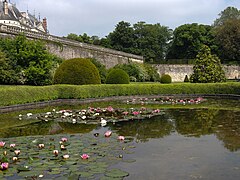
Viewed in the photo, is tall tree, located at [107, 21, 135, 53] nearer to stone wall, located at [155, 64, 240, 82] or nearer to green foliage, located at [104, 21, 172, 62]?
green foliage, located at [104, 21, 172, 62]

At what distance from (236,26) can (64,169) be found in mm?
50083

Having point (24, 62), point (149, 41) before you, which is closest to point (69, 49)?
point (24, 62)

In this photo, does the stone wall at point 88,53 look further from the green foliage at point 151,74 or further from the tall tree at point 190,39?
the tall tree at point 190,39

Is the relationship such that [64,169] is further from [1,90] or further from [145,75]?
[145,75]

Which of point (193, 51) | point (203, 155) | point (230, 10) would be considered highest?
point (230, 10)

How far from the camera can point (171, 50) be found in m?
62.2

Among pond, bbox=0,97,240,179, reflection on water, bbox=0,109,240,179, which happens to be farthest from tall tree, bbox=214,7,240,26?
pond, bbox=0,97,240,179

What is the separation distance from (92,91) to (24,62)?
5.38 metres

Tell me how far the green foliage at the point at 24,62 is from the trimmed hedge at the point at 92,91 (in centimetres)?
381

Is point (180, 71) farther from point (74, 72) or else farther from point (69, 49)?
point (74, 72)

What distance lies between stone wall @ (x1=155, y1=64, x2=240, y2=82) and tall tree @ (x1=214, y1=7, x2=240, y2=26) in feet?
41.6

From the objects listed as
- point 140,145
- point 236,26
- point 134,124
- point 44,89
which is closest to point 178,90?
point 44,89

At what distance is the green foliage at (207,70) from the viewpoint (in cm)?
2747

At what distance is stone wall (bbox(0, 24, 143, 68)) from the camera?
82.9ft
